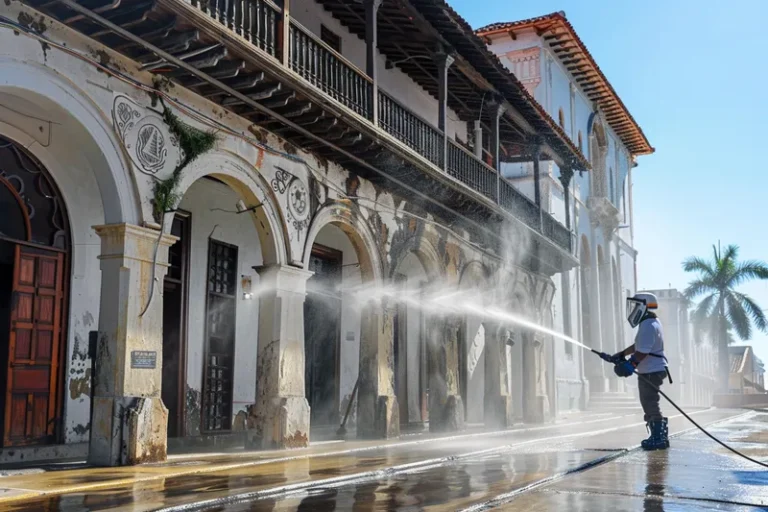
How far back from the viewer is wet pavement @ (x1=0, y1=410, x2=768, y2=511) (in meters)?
5.92

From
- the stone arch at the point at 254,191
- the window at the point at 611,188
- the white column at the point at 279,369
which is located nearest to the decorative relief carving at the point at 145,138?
the stone arch at the point at 254,191

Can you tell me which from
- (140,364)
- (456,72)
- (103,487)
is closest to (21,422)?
(140,364)

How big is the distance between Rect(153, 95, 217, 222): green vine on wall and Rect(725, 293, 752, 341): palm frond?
126 ft

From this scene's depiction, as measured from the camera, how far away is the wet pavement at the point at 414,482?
5922 millimetres

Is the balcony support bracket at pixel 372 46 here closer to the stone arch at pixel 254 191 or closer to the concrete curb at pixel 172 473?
the stone arch at pixel 254 191

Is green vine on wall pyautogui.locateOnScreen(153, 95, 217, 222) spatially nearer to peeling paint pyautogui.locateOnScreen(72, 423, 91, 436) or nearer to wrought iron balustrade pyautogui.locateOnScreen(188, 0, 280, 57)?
wrought iron balustrade pyautogui.locateOnScreen(188, 0, 280, 57)

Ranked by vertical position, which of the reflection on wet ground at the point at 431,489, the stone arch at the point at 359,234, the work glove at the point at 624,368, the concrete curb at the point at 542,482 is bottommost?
the reflection on wet ground at the point at 431,489

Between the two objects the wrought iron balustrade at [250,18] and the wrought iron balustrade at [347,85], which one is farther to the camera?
the wrought iron balustrade at [347,85]

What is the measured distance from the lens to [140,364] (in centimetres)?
884

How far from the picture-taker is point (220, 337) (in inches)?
528

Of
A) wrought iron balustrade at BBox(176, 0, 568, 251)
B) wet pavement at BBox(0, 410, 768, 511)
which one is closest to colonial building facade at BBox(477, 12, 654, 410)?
wrought iron balustrade at BBox(176, 0, 568, 251)

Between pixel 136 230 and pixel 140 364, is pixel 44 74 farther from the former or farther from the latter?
pixel 140 364

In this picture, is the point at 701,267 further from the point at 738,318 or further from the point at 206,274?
the point at 206,274

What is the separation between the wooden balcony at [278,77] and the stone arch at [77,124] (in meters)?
0.66
